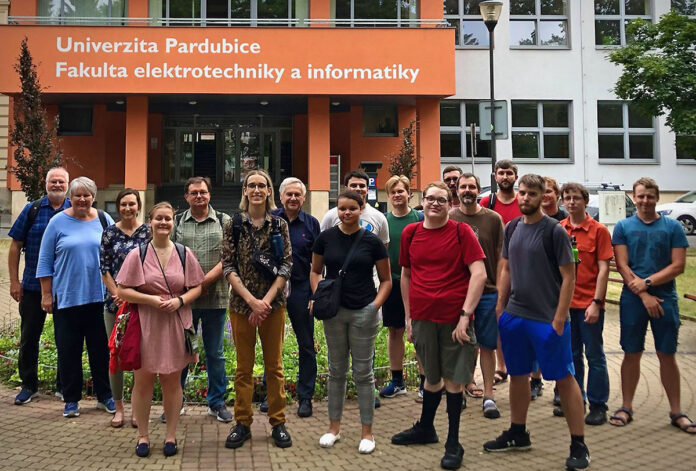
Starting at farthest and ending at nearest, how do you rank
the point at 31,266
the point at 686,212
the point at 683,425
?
the point at 686,212 → the point at 31,266 → the point at 683,425

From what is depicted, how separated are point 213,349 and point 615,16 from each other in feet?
84.9

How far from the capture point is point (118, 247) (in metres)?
4.87

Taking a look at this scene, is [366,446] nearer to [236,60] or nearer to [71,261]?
[71,261]

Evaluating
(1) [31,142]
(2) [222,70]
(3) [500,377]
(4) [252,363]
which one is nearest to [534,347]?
(3) [500,377]

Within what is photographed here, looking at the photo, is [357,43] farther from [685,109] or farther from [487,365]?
[487,365]

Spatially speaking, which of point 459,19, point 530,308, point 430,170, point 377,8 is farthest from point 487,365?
point 459,19

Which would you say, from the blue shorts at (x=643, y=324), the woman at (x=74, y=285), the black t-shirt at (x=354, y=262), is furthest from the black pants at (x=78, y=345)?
the blue shorts at (x=643, y=324)

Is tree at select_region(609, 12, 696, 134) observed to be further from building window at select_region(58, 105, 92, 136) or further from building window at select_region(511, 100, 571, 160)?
building window at select_region(58, 105, 92, 136)

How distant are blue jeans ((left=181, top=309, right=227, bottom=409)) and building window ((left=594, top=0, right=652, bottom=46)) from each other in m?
24.9

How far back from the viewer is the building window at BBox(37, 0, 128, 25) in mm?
21000

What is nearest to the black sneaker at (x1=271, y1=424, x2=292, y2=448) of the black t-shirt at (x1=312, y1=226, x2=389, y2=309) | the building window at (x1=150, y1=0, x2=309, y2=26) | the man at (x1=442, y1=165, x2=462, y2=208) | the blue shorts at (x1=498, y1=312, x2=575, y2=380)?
the black t-shirt at (x1=312, y1=226, x2=389, y2=309)

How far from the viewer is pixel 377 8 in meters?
21.6

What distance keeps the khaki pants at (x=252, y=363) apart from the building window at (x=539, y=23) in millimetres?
23201

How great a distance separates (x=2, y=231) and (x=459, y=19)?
62.2 feet
